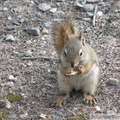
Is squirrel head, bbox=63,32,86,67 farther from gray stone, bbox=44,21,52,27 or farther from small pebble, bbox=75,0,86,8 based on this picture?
small pebble, bbox=75,0,86,8

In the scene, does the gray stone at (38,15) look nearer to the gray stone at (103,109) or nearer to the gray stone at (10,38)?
the gray stone at (10,38)


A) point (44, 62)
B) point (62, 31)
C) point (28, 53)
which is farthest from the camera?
point (28, 53)

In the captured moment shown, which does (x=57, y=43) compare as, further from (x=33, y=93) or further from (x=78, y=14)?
(x=78, y=14)

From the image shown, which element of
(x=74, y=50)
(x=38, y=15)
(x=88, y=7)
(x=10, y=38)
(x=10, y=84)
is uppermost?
(x=74, y=50)

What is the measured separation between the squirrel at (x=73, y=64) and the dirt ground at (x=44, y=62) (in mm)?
82

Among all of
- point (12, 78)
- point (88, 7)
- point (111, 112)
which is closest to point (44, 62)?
point (12, 78)

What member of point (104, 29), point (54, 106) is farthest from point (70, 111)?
point (104, 29)

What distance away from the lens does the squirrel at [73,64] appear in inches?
134

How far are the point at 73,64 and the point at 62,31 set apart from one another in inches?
15.0

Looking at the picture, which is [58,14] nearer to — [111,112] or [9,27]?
[9,27]

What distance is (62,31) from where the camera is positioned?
365 cm

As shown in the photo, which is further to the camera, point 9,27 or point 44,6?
point 44,6

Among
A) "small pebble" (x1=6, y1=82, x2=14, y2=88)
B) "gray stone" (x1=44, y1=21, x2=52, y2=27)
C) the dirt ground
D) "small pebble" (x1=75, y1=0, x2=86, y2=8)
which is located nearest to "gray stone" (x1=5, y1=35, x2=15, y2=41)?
the dirt ground

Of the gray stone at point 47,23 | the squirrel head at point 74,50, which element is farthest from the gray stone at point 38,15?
the squirrel head at point 74,50
